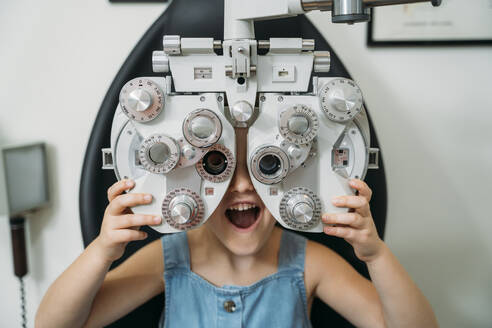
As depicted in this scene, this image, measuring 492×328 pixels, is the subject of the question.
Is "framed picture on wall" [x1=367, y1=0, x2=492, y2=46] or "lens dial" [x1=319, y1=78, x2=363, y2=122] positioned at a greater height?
"framed picture on wall" [x1=367, y1=0, x2=492, y2=46]

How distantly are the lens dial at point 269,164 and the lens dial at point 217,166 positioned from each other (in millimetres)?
31

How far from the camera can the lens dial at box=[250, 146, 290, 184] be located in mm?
495

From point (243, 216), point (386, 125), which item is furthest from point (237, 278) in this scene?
point (386, 125)

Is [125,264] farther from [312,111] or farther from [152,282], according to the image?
[312,111]

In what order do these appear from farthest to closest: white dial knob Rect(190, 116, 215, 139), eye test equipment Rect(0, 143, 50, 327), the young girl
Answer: eye test equipment Rect(0, 143, 50, 327)
the young girl
white dial knob Rect(190, 116, 215, 139)

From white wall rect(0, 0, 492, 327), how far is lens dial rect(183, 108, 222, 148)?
1.64ft

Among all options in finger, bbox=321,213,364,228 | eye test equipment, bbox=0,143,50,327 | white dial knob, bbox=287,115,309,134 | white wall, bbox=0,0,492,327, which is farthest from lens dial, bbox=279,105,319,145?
eye test equipment, bbox=0,143,50,327

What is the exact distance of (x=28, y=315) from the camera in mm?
1002

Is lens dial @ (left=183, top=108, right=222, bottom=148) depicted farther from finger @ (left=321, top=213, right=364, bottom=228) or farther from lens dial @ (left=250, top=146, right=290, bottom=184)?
finger @ (left=321, top=213, right=364, bottom=228)

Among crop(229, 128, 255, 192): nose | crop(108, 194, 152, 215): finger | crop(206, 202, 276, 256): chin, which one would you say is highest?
crop(229, 128, 255, 192): nose

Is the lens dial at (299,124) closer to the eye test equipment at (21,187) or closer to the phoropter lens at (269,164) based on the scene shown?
the phoropter lens at (269,164)

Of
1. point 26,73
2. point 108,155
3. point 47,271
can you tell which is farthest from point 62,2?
point 47,271

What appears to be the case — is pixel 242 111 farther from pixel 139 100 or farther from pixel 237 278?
pixel 237 278

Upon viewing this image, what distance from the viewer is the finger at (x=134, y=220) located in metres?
0.51
